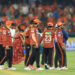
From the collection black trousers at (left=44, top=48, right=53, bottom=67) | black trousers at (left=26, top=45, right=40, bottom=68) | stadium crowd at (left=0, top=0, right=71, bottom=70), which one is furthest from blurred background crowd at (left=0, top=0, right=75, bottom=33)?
black trousers at (left=26, top=45, right=40, bottom=68)

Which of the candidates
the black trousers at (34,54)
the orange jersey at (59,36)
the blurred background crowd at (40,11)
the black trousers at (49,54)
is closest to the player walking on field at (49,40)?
the black trousers at (49,54)

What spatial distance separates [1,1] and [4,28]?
13.2 m

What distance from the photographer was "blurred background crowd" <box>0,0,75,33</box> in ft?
56.9

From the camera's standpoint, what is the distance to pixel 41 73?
7.22m

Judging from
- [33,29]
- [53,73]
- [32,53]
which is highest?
[33,29]

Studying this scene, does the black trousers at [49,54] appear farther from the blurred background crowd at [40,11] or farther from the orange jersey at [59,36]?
the blurred background crowd at [40,11]

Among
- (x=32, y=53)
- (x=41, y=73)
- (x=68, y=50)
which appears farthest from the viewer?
(x=68, y=50)

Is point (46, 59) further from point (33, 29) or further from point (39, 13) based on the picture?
point (39, 13)

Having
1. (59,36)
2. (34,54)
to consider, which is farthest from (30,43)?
(59,36)

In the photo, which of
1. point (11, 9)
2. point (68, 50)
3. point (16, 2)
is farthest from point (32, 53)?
point (16, 2)

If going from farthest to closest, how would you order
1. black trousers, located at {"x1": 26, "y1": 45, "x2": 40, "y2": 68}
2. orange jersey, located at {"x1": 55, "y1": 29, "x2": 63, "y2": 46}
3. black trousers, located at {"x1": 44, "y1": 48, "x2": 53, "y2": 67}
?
1. black trousers, located at {"x1": 44, "y1": 48, "x2": 53, "y2": 67}
2. orange jersey, located at {"x1": 55, "y1": 29, "x2": 63, "y2": 46}
3. black trousers, located at {"x1": 26, "y1": 45, "x2": 40, "y2": 68}

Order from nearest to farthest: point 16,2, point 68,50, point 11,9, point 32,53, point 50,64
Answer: point 32,53
point 50,64
point 68,50
point 11,9
point 16,2

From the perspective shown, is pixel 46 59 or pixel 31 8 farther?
pixel 31 8

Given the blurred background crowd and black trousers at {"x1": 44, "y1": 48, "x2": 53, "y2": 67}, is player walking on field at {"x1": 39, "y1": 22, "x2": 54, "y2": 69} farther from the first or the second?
the blurred background crowd
